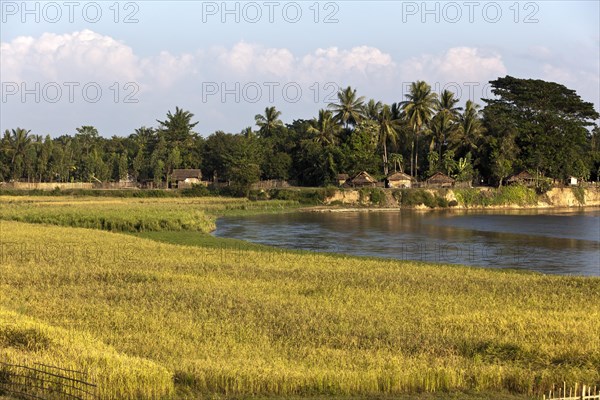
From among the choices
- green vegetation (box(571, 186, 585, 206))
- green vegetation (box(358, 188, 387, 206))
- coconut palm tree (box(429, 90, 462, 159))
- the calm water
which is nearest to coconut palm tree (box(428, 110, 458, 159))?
coconut palm tree (box(429, 90, 462, 159))

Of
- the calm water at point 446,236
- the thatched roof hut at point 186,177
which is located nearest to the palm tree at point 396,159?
the calm water at point 446,236

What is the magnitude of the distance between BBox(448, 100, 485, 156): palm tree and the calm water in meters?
22.7

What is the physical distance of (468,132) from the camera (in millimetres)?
99125

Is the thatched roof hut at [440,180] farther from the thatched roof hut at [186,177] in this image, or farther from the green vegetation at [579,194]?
the thatched roof hut at [186,177]

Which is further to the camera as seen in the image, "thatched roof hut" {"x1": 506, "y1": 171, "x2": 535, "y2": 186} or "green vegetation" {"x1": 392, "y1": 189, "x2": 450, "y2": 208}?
"thatched roof hut" {"x1": 506, "y1": 171, "x2": 535, "y2": 186}

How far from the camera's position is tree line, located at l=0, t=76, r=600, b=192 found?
9762 centimetres

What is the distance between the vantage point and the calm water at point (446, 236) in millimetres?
39781

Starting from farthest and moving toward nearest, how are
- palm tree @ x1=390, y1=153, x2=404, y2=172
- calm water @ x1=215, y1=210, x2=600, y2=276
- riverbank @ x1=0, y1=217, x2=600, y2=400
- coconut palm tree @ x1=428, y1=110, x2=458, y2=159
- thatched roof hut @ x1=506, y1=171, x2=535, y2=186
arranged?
palm tree @ x1=390, y1=153, x2=404, y2=172
coconut palm tree @ x1=428, y1=110, x2=458, y2=159
thatched roof hut @ x1=506, y1=171, x2=535, y2=186
calm water @ x1=215, y1=210, x2=600, y2=276
riverbank @ x1=0, y1=217, x2=600, y2=400

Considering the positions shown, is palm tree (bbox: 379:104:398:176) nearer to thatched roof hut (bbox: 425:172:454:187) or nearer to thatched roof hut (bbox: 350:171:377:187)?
thatched roof hut (bbox: 350:171:377:187)

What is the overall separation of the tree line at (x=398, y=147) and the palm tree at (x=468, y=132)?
145mm

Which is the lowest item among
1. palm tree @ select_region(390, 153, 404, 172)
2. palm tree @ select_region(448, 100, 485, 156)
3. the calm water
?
the calm water

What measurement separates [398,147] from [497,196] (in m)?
19.5

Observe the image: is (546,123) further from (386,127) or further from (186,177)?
(186,177)

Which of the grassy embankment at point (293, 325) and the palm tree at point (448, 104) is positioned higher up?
the palm tree at point (448, 104)
